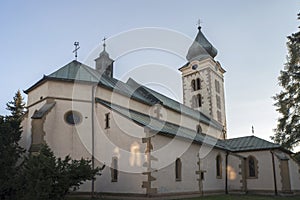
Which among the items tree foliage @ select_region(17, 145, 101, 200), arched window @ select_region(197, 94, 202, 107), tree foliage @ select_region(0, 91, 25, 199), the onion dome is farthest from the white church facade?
the onion dome

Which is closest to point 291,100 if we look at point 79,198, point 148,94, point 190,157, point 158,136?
point 190,157

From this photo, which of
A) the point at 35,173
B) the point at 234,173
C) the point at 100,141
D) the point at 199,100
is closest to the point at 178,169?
the point at 100,141

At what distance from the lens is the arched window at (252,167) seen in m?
24.9

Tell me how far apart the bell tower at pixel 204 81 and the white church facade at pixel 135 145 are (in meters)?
8.28

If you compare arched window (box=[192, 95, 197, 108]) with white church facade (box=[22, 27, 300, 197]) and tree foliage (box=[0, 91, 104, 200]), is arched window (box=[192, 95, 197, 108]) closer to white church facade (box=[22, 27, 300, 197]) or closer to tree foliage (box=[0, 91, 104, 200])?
white church facade (box=[22, 27, 300, 197])

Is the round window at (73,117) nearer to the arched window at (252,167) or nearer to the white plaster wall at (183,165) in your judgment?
the white plaster wall at (183,165)

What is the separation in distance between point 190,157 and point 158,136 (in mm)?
4025

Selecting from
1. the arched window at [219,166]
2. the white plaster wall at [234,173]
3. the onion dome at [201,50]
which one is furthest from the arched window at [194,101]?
the arched window at [219,166]

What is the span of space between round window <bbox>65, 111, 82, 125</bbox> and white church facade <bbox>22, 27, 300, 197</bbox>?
2.5 inches

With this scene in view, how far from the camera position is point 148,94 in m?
24.7

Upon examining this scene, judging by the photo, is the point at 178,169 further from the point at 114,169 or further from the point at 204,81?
the point at 204,81

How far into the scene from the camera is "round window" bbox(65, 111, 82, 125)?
18.6m

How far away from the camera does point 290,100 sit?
18156 mm

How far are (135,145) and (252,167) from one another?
1376cm
